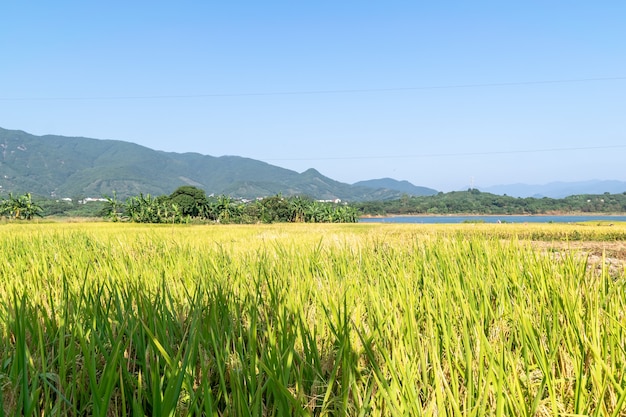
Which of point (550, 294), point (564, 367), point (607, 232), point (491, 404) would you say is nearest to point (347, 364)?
point (491, 404)

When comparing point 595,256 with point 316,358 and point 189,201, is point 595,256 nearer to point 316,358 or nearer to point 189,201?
point 316,358

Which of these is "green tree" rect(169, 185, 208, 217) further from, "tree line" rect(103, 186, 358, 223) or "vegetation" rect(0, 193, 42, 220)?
"vegetation" rect(0, 193, 42, 220)

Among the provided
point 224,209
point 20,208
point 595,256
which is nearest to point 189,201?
point 224,209

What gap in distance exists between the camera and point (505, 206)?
121 m

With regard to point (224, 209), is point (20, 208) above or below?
above

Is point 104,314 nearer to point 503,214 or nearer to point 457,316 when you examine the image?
point 457,316

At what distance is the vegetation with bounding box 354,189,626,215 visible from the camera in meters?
120

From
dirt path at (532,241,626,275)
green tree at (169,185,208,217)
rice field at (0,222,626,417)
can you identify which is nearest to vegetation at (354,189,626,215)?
green tree at (169,185,208,217)

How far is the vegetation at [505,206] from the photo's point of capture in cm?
12006

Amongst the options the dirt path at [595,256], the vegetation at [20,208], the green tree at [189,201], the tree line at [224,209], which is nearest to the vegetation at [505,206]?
the tree line at [224,209]

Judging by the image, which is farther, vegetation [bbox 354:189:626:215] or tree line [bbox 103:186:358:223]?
vegetation [bbox 354:189:626:215]

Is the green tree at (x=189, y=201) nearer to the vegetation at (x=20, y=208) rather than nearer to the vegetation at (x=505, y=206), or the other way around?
the vegetation at (x=20, y=208)

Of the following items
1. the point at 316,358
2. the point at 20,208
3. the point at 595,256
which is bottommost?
the point at 20,208

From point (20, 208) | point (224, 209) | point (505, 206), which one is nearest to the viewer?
point (20, 208)
